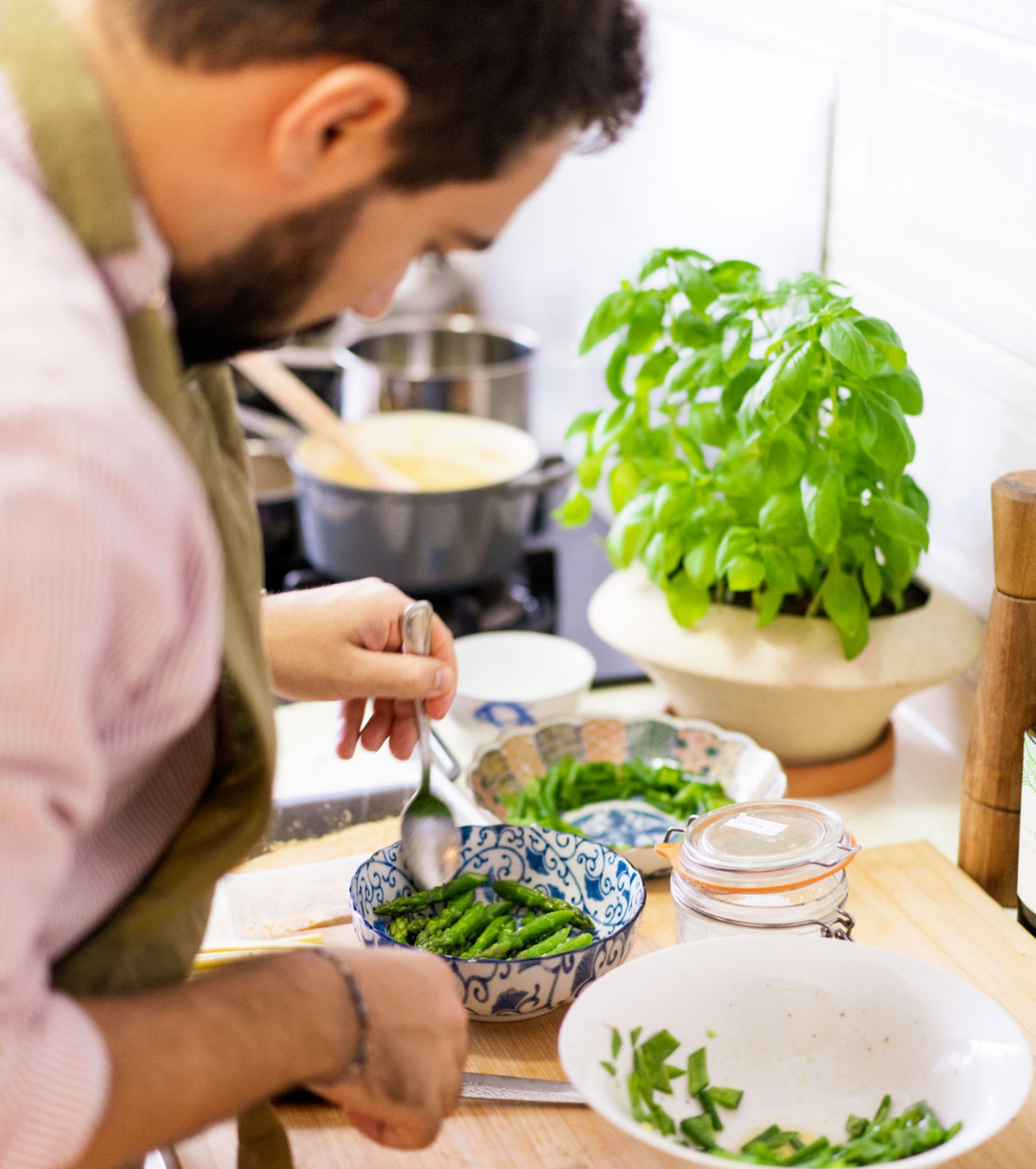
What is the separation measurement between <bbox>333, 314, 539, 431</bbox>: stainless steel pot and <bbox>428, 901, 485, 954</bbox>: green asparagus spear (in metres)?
1.02

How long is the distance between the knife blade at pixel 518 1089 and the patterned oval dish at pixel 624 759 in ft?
0.90

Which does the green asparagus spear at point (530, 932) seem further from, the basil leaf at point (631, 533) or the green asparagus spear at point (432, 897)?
the basil leaf at point (631, 533)

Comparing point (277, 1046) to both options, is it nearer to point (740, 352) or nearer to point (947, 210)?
point (740, 352)

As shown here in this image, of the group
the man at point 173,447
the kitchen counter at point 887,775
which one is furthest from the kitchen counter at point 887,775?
the man at point 173,447

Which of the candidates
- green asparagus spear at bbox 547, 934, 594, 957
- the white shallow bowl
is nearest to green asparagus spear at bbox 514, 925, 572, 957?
green asparagus spear at bbox 547, 934, 594, 957

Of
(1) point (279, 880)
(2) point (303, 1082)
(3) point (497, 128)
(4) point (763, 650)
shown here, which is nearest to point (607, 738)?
(4) point (763, 650)

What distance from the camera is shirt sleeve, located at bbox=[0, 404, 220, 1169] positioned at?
471 millimetres

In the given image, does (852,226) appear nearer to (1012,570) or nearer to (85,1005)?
(1012,570)

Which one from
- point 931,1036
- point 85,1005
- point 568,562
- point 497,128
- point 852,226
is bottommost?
point 568,562

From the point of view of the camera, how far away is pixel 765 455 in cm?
111

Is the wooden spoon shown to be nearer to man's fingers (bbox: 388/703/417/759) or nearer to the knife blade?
man's fingers (bbox: 388/703/417/759)

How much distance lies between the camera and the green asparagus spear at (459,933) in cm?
91

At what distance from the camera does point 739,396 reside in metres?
1.15

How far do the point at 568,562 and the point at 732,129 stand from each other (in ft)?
1.93
